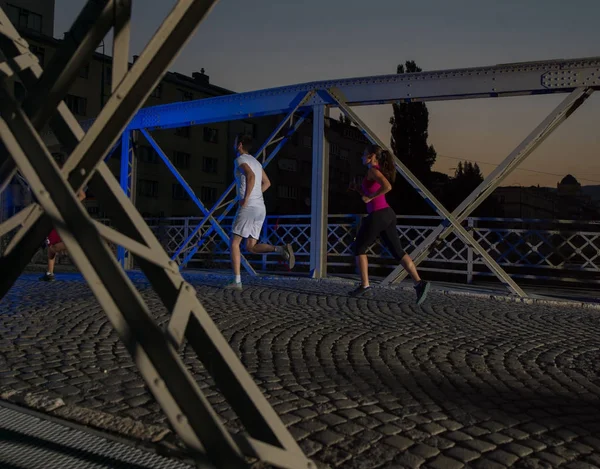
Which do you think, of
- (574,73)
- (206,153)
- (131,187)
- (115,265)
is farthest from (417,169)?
(115,265)

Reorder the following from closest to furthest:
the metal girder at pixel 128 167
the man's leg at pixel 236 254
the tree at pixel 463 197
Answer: the man's leg at pixel 236 254 → the metal girder at pixel 128 167 → the tree at pixel 463 197

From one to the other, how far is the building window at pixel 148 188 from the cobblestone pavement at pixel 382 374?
3978 cm

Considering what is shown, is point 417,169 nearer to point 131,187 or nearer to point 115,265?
point 131,187

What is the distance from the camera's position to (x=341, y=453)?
112 inches

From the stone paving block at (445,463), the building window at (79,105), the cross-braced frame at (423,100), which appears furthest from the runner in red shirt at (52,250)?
the building window at (79,105)

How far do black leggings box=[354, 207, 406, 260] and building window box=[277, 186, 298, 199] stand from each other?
161 ft

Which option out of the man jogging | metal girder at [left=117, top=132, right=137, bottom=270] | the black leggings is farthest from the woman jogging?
metal girder at [left=117, top=132, right=137, bottom=270]

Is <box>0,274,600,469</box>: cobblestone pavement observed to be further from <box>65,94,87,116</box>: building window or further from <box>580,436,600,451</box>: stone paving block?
<box>65,94,87,116</box>: building window

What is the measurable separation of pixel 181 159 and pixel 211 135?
372 cm

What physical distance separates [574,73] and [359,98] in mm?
3354

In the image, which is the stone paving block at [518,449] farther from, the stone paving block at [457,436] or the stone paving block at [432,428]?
the stone paving block at [432,428]

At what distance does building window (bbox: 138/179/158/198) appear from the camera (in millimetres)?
46781

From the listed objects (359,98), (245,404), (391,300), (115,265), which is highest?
(359,98)

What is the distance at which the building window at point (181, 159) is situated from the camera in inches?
1967
